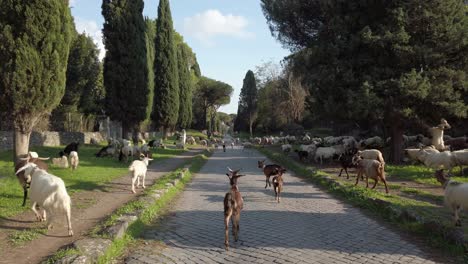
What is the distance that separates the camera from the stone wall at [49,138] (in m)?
22.7

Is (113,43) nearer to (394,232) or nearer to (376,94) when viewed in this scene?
(376,94)

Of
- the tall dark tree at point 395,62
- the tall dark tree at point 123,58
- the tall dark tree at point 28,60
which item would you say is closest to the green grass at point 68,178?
the tall dark tree at point 28,60

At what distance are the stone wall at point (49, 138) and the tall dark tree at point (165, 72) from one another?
1450 cm

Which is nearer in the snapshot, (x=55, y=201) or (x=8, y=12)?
(x=55, y=201)

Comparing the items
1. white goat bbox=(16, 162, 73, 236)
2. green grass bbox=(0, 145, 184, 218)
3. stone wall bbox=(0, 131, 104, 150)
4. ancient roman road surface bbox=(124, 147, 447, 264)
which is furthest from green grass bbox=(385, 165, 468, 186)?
stone wall bbox=(0, 131, 104, 150)

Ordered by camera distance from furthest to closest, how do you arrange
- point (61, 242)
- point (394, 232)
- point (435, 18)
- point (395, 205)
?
point (435, 18) < point (395, 205) < point (394, 232) < point (61, 242)

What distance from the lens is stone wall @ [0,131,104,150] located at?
74.4 ft

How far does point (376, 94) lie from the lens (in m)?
20.0

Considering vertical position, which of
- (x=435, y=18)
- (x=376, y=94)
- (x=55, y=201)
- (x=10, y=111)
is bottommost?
(x=55, y=201)

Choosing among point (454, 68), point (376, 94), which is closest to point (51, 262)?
point (376, 94)

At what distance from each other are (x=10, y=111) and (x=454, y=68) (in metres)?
19.9

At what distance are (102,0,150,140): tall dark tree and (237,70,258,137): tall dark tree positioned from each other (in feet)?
172

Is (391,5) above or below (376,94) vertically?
above

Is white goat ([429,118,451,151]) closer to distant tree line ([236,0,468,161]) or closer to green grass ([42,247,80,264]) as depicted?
distant tree line ([236,0,468,161])
